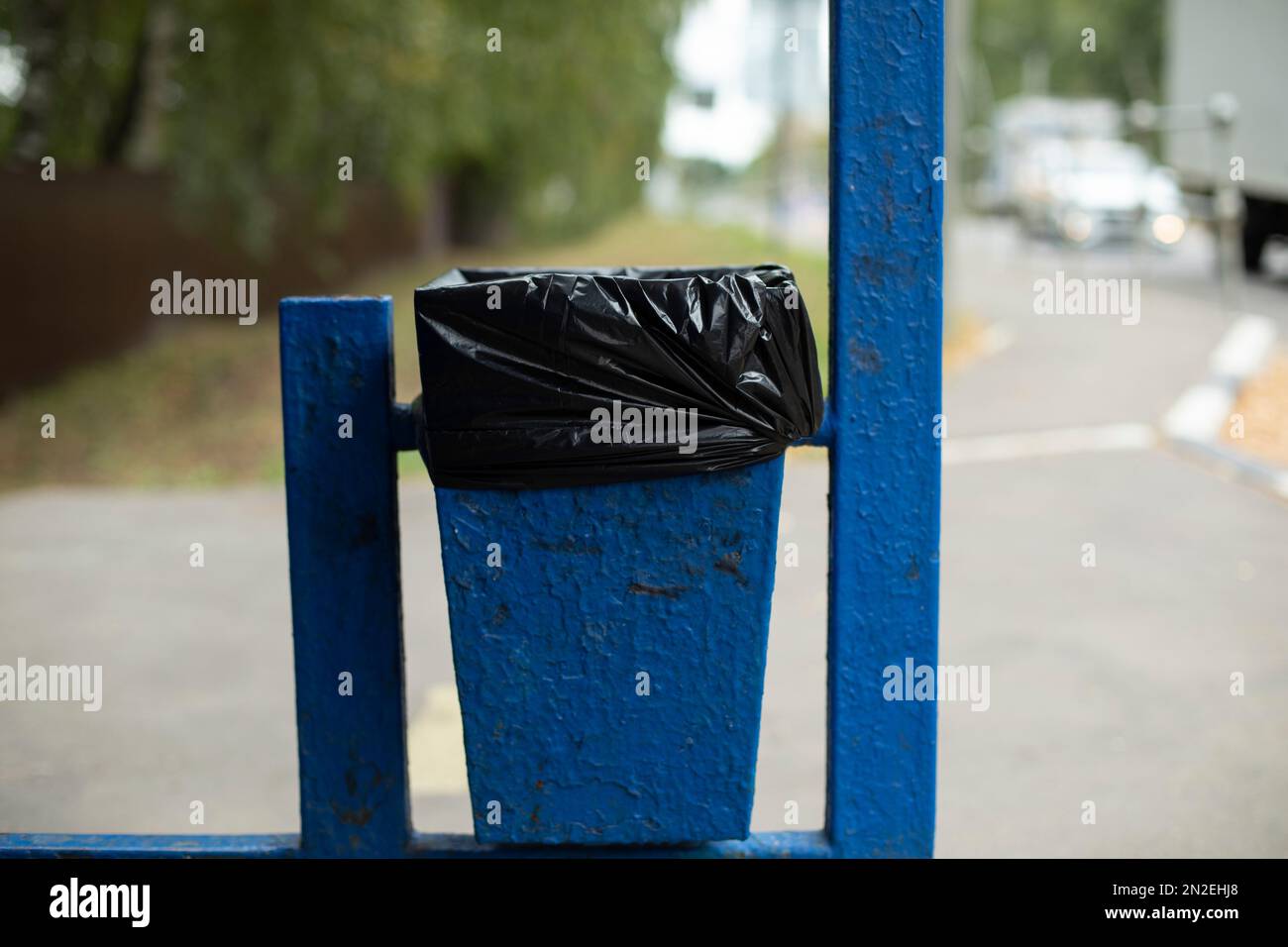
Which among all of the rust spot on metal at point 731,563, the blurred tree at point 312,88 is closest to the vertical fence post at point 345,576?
the rust spot on metal at point 731,563

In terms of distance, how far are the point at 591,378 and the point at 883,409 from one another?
0.61m

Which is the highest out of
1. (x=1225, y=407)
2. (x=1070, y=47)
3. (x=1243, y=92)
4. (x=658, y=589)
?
(x=1070, y=47)

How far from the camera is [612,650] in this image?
2.67 metres

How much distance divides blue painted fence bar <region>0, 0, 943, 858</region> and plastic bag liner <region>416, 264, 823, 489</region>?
29cm

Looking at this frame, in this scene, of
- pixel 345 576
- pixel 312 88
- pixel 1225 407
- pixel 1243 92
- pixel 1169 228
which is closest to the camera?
pixel 345 576

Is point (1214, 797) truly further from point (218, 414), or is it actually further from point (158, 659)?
point (218, 414)

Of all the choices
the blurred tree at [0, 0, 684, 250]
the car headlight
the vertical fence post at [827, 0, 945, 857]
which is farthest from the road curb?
the blurred tree at [0, 0, 684, 250]

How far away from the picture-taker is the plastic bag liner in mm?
2535

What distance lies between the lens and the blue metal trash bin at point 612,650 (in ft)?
8.59

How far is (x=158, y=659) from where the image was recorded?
5.58 metres

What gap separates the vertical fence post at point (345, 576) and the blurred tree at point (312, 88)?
900 centimetres

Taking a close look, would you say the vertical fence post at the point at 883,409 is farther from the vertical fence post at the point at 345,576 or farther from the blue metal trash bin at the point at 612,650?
the vertical fence post at the point at 345,576

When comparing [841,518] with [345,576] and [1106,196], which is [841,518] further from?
[1106,196]

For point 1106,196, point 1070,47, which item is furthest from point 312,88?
point 1070,47
